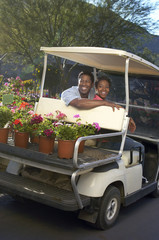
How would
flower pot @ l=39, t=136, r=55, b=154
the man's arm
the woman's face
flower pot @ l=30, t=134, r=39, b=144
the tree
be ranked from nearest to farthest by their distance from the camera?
1. flower pot @ l=39, t=136, r=55, b=154
2. flower pot @ l=30, t=134, r=39, b=144
3. the man's arm
4. the woman's face
5. the tree

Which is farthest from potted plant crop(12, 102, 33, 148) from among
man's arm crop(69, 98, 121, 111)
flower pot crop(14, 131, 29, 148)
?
man's arm crop(69, 98, 121, 111)

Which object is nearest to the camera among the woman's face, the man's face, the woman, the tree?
the woman

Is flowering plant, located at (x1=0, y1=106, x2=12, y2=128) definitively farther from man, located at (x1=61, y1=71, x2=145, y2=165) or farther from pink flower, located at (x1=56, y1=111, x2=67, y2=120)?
man, located at (x1=61, y1=71, x2=145, y2=165)

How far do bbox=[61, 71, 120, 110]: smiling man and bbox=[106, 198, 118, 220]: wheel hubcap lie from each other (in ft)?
3.65

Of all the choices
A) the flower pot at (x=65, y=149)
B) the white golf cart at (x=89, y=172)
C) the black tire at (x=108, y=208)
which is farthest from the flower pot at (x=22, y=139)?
the black tire at (x=108, y=208)

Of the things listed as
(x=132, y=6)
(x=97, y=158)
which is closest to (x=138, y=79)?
(x=97, y=158)

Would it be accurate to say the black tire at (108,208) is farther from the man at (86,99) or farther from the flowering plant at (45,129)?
the flowering plant at (45,129)

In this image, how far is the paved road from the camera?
3.36 m

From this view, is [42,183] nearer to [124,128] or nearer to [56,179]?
[56,179]

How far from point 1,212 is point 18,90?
661 cm

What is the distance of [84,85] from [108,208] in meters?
1.82

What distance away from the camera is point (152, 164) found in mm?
4805

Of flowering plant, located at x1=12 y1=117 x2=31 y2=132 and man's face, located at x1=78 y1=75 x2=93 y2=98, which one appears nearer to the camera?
flowering plant, located at x1=12 y1=117 x2=31 y2=132

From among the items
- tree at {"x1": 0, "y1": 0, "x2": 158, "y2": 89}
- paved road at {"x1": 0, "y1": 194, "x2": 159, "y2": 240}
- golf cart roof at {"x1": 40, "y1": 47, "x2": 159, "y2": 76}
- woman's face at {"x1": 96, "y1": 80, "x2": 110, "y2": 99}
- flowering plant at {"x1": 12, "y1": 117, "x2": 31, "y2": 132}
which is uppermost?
tree at {"x1": 0, "y1": 0, "x2": 158, "y2": 89}
